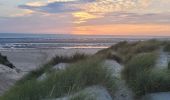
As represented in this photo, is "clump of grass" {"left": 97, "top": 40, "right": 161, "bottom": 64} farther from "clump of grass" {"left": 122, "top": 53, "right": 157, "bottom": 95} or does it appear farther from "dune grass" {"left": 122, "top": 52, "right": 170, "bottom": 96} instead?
"dune grass" {"left": 122, "top": 52, "right": 170, "bottom": 96}

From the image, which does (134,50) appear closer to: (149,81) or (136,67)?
(136,67)

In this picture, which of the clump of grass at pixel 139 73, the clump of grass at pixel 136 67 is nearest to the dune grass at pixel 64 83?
the clump of grass at pixel 139 73

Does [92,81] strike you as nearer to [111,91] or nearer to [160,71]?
[111,91]

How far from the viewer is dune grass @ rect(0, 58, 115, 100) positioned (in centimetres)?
761

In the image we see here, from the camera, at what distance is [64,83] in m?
8.28

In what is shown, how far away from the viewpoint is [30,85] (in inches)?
307

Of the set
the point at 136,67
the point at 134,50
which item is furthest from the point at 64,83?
the point at 134,50

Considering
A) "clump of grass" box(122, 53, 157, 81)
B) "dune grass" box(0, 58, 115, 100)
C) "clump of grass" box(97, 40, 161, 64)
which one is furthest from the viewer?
"clump of grass" box(97, 40, 161, 64)

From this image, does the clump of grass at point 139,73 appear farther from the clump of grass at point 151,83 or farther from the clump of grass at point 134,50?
the clump of grass at point 134,50

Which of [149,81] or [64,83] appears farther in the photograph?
[149,81]

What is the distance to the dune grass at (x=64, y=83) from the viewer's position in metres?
7.61

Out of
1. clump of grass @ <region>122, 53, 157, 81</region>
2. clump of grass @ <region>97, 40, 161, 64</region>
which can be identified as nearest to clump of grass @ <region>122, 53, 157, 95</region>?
clump of grass @ <region>122, 53, 157, 81</region>

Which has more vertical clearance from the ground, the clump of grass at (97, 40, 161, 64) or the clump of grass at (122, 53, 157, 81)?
the clump of grass at (122, 53, 157, 81)

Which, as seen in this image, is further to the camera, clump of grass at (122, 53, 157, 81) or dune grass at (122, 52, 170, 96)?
clump of grass at (122, 53, 157, 81)
